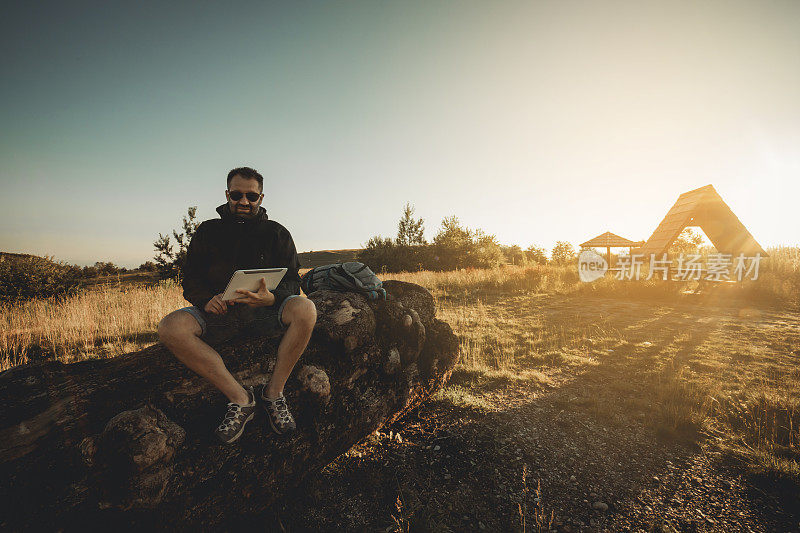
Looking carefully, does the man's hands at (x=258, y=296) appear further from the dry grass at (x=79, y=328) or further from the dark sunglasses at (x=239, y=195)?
the dry grass at (x=79, y=328)

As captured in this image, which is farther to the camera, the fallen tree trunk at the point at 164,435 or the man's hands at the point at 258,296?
the man's hands at the point at 258,296

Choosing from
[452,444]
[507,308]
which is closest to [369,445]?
[452,444]

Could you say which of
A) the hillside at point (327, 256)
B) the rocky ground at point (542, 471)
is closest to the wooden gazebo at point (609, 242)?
the rocky ground at point (542, 471)

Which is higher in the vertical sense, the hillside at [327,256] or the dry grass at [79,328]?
the hillside at [327,256]

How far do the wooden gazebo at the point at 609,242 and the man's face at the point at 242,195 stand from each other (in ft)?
59.6

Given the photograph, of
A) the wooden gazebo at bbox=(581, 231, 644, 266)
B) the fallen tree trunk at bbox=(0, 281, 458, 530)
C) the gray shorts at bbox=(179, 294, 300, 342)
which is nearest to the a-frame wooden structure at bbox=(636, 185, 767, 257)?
the wooden gazebo at bbox=(581, 231, 644, 266)

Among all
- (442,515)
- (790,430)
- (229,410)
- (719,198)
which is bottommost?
(442,515)

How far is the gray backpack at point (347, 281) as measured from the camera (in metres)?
3.93

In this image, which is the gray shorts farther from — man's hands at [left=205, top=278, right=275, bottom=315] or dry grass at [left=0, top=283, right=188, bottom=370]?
dry grass at [left=0, top=283, right=188, bottom=370]

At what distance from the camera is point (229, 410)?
7.18 ft

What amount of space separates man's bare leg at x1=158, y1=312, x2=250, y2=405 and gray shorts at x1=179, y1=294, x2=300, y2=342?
15 centimetres

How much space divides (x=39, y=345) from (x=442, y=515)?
8327mm

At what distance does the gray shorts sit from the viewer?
2413 mm

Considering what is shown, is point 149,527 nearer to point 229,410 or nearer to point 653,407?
point 229,410
